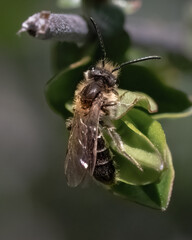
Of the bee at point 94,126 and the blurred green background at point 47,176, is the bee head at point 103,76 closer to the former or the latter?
the bee at point 94,126

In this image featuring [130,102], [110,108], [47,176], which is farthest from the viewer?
[47,176]

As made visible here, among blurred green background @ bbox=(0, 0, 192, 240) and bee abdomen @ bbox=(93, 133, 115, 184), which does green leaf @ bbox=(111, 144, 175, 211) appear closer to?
bee abdomen @ bbox=(93, 133, 115, 184)

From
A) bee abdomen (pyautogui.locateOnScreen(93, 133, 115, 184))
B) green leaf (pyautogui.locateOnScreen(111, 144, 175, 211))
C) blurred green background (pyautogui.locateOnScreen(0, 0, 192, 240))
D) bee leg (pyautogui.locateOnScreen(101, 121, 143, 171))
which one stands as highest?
bee leg (pyautogui.locateOnScreen(101, 121, 143, 171))

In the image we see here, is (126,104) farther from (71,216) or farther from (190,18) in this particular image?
(71,216)

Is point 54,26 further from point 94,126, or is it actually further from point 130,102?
point 94,126

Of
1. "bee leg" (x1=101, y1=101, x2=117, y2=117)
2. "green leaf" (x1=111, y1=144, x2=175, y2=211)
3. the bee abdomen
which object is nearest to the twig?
"bee leg" (x1=101, y1=101, x2=117, y2=117)

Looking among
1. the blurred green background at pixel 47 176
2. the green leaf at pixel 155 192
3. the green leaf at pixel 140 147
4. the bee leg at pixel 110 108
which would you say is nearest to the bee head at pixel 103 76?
the bee leg at pixel 110 108

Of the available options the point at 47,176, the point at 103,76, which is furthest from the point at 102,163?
the point at 47,176
